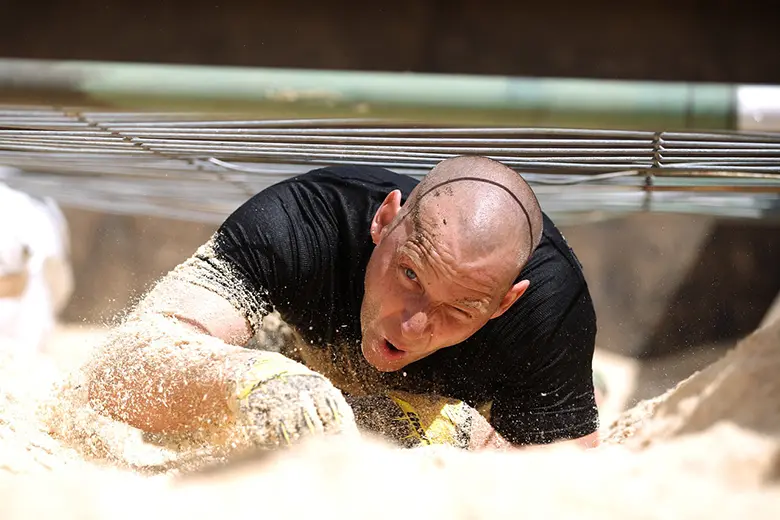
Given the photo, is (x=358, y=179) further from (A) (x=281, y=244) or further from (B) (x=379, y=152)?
(A) (x=281, y=244)

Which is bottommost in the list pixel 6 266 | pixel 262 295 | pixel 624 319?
pixel 624 319

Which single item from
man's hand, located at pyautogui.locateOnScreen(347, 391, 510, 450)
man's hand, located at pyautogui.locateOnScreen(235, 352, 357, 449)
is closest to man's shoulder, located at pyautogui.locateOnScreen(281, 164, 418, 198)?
man's hand, located at pyautogui.locateOnScreen(347, 391, 510, 450)

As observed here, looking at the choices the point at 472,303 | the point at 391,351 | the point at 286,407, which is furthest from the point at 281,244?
the point at 286,407

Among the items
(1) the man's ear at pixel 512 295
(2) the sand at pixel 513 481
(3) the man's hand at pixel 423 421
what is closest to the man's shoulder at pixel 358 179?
(1) the man's ear at pixel 512 295

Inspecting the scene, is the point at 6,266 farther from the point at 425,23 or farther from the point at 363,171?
the point at 425,23

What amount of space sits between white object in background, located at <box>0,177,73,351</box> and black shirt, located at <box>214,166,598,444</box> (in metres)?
1.54

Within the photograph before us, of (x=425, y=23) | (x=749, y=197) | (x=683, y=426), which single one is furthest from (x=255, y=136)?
(x=425, y=23)

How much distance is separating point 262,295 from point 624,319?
3.07 m

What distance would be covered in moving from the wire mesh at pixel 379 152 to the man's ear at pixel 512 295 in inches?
12.3

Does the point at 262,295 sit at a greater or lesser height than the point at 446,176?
lesser

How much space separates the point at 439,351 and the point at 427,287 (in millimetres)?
348

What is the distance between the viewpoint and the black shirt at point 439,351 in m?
1.93

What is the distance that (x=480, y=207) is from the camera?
66.7 inches

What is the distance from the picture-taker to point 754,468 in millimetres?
957
